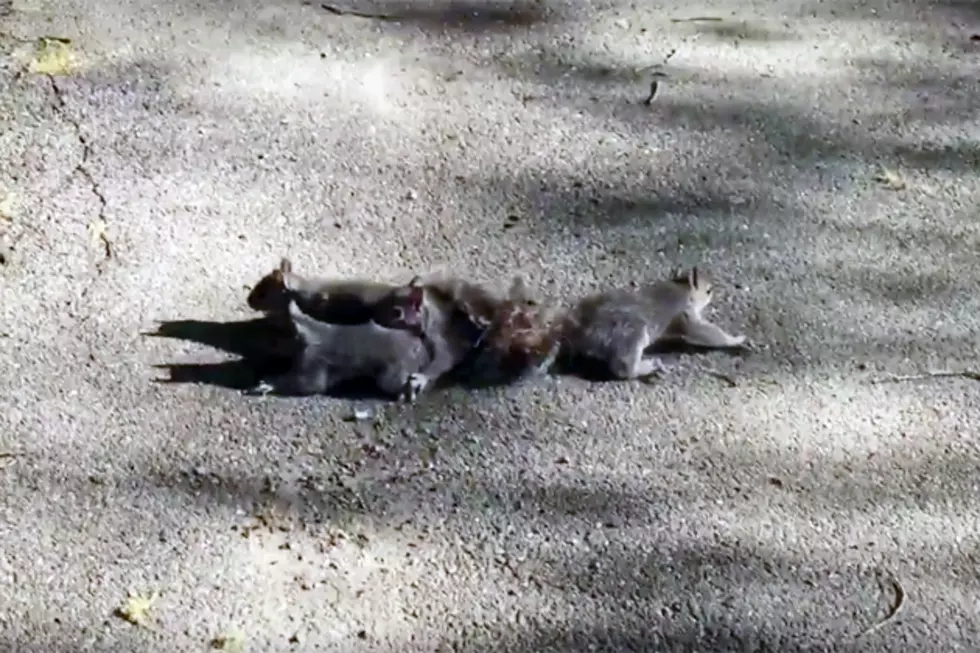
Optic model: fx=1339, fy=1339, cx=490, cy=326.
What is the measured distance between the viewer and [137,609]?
3.03m

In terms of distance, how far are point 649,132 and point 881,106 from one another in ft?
2.74

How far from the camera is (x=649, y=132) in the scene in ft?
14.5

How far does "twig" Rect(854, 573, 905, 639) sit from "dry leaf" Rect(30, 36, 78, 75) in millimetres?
3080

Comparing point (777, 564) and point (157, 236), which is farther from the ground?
point (157, 236)

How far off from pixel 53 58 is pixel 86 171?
25.1 inches

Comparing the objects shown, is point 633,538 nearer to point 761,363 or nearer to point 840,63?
point 761,363

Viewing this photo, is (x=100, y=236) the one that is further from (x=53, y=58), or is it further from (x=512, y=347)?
(x=512, y=347)

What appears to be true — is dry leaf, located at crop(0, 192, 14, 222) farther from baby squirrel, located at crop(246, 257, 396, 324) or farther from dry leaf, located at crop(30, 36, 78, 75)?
baby squirrel, located at crop(246, 257, 396, 324)

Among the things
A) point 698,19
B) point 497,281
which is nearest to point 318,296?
point 497,281

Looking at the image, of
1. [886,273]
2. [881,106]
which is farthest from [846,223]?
[881,106]

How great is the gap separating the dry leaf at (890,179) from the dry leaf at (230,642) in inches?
98.7

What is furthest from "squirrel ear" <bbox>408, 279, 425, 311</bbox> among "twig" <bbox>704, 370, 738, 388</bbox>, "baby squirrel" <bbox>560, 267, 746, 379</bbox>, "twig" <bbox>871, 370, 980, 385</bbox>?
"twig" <bbox>871, 370, 980, 385</bbox>

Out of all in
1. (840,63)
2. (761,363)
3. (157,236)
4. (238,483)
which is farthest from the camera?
(840,63)

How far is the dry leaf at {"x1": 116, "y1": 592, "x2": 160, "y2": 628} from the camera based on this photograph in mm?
3010
